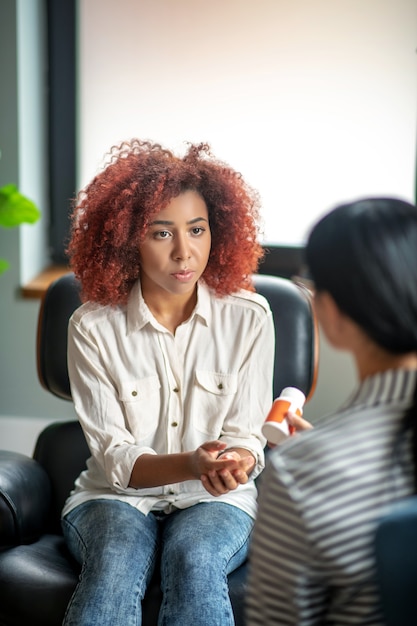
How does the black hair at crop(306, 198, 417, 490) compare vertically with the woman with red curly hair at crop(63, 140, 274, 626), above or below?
above

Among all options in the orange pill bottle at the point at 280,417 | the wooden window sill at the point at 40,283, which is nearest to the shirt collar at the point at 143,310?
the orange pill bottle at the point at 280,417

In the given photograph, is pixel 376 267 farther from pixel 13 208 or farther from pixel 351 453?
pixel 13 208

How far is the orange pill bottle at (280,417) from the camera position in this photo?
1.33m

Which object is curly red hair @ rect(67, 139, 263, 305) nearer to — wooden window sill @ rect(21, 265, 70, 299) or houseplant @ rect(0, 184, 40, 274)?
houseplant @ rect(0, 184, 40, 274)

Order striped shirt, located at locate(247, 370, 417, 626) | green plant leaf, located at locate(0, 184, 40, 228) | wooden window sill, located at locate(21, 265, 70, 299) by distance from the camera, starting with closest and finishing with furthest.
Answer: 1. striped shirt, located at locate(247, 370, 417, 626)
2. green plant leaf, located at locate(0, 184, 40, 228)
3. wooden window sill, located at locate(21, 265, 70, 299)

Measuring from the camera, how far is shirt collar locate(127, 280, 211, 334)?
180 centimetres

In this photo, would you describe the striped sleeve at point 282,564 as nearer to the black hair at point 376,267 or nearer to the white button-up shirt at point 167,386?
the black hair at point 376,267

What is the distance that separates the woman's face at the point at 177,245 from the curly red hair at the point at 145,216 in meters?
0.02

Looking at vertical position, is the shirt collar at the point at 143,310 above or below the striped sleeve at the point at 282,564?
above

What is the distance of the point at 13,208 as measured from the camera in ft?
8.62

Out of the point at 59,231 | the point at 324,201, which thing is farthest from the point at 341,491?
the point at 59,231

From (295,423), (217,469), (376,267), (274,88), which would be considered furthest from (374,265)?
(274,88)

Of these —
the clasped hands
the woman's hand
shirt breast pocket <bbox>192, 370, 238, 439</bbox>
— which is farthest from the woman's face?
the woman's hand

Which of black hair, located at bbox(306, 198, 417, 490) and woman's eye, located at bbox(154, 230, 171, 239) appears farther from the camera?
woman's eye, located at bbox(154, 230, 171, 239)
